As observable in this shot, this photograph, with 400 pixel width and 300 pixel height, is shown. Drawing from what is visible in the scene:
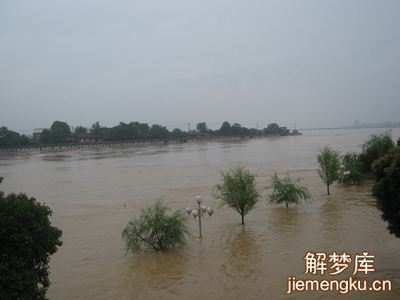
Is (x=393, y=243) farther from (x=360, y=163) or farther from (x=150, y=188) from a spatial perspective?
(x=150, y=188)

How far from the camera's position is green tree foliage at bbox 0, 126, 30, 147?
128 metres

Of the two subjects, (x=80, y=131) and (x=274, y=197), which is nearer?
(x=274, y=197)

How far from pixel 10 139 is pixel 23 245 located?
132 metres

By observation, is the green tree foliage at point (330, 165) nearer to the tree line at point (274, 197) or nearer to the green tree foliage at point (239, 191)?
the tree line at point (274, 197)

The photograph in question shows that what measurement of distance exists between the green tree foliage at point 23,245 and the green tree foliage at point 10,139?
424 feet

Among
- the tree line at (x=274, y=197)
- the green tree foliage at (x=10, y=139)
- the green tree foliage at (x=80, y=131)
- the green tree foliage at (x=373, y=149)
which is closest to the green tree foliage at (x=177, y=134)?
the green tree foliage at (x=80, y=131)

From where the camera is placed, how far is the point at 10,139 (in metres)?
130

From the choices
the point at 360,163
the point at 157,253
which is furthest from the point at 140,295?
the point at 360,163

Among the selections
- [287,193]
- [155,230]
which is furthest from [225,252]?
[287,193]

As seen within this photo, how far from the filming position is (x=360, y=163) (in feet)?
104

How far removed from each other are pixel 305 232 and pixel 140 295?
Result: 790 centimetres

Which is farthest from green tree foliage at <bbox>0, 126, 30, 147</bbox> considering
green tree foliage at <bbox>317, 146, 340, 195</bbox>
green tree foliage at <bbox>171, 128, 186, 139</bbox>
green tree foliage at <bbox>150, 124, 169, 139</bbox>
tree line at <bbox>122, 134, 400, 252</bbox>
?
green tree foliage at <bbox>317, 146, 340, 195</bbox>

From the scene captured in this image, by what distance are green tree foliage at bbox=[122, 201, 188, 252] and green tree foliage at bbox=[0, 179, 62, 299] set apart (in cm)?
642

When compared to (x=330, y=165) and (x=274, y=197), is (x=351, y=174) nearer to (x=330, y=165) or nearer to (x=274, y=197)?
(x=330, y=165)
